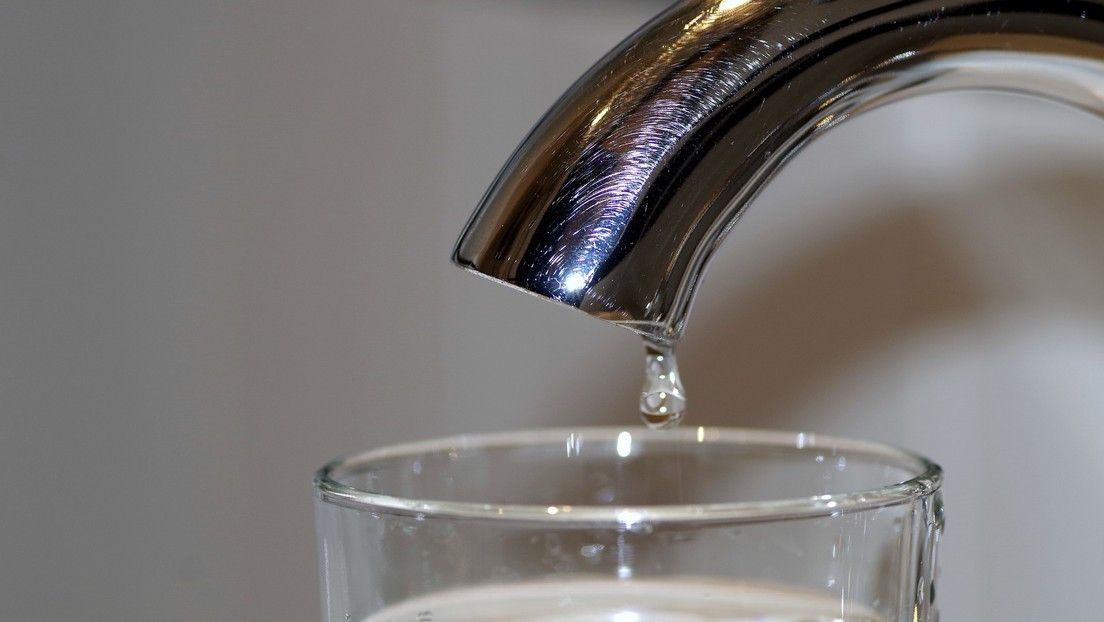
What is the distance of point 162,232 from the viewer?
0.37 meters

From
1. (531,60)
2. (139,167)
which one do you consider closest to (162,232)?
(139,167)

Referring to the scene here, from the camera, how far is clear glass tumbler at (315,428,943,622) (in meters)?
0.24

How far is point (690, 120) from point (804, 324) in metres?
0.24

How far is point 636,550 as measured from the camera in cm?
24

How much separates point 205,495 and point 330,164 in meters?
0.12

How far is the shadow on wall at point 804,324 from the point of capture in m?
0.43

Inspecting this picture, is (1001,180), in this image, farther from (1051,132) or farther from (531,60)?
(531,60)

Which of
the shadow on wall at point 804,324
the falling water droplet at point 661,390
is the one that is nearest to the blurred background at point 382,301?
the shadow on wall at point 804,324

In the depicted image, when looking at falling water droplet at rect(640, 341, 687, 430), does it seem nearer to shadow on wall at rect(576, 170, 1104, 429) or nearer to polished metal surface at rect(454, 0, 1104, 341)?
polished metal surface at rect(454, 0, 1104, 341)

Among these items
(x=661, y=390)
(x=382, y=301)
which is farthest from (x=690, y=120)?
(x=382, y=301)

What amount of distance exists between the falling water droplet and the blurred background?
171 mm

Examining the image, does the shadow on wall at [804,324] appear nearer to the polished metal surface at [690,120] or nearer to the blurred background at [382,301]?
the blurred background at [382,301]

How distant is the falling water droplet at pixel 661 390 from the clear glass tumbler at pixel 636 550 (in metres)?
0.02

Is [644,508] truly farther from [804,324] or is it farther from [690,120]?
[804,324]
